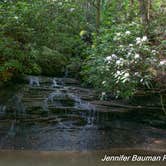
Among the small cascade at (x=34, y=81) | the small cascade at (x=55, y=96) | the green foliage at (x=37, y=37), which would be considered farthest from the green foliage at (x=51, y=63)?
the small cascade at (x=55, y=96)

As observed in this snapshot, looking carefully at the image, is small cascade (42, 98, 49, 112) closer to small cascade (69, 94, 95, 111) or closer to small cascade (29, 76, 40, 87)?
small cascade (69, 94, 95, 111)

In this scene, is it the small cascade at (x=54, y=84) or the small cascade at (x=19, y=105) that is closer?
the small cascade at (x=19, y=105)

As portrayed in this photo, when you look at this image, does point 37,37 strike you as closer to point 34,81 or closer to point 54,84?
point 34,81

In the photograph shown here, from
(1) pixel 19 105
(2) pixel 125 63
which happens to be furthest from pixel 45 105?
(2) pixel 125 63

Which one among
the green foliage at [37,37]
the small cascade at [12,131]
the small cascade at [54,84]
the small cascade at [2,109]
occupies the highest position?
the green foliage at [37,37]

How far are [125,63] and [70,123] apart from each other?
2701mm

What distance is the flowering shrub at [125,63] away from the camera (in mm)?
5898

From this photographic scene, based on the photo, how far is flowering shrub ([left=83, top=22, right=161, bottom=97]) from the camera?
5.90 m

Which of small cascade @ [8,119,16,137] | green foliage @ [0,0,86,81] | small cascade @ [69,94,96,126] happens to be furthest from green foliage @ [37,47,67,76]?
small cascade @ [8,119,16,137]

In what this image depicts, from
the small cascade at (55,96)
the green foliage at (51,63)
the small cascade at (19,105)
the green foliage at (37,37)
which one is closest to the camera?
the small cascade at (19,105)

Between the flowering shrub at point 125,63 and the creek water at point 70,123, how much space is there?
1168 millimetres

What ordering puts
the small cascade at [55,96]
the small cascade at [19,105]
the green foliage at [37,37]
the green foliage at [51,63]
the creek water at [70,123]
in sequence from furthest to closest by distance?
the green foliage at [51,63] < the small cascade at [55,96] < the green foliage at [37,37] < the small cascade at [19,105] < the creek water at [70,123]

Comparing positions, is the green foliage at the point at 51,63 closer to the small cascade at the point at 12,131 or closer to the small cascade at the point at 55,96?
the small cascade at the point at 55,96

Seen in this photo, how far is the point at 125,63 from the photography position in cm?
600
